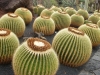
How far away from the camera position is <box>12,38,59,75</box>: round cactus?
240cm

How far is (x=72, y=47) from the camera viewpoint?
3139 mm

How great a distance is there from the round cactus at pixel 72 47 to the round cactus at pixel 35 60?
0.65 meters

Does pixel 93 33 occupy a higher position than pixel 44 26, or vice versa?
pixel 44 26

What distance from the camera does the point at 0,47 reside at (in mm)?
2883

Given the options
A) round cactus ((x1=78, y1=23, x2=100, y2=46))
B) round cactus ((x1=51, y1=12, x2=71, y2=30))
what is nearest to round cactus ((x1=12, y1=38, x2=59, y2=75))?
round cactus ((x1=78, y1=23, x2=100, y2=46))

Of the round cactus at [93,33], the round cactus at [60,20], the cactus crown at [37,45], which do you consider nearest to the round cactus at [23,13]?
the round cactus at [60,20]

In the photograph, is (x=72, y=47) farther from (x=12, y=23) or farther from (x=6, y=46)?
(x=12, y=23)

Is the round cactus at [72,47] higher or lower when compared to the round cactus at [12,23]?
lower

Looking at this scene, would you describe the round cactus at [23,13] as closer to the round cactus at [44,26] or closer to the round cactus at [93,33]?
the round cactus at [44,26]

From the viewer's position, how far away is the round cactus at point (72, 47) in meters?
3.15

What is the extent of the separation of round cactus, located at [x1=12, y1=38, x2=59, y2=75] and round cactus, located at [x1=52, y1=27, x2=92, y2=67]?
65 cm

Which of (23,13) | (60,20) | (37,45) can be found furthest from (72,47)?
(23,13)

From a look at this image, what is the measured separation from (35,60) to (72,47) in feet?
2.92

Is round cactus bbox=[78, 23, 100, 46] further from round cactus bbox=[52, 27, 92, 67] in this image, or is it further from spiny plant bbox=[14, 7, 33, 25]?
spiny plant bbox=[14, 7, 33, 25]
